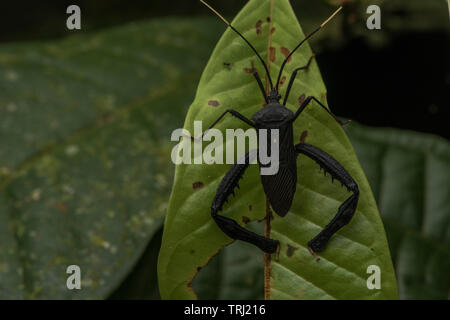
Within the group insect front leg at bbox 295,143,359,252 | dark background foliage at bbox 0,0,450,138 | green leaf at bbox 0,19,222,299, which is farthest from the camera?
dark background foliage at bbox 0,0,450,138

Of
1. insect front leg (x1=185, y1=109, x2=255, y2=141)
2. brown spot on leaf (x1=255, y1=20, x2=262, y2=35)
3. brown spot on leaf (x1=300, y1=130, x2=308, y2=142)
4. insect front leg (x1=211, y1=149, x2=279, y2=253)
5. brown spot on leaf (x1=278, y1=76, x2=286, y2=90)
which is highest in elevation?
brown spot on leaf (x1=255, y1=20, x2=262, y2=35)

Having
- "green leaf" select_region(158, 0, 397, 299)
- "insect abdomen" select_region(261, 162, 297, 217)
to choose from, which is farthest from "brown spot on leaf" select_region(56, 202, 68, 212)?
"insect abdomen" select_region(261, 162, 297, 217)

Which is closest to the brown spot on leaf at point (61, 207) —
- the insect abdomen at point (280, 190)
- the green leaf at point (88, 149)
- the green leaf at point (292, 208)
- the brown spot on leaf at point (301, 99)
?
the green leaf at point (88, 149)

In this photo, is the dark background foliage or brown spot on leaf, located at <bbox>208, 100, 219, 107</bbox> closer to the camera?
brown spot on leaf, located at <bbox>208, 100, 219, 107</bbox>

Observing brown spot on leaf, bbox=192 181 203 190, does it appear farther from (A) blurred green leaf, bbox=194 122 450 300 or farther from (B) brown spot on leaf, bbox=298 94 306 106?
(A) blurred green leaf, bbox=194 122 450 300
